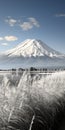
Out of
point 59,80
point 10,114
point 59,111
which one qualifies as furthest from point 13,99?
point 59,80

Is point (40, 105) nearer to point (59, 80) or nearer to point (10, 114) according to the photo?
point (10, 114)

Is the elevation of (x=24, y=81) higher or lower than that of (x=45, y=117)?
higher

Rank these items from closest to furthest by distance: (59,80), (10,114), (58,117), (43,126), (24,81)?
(10,114) → (43,126) → (24,81) → (58,117) → (59,80)

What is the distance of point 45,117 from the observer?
17.3 feet

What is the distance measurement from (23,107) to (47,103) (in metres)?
0.93

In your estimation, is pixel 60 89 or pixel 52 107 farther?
pixel 60 89

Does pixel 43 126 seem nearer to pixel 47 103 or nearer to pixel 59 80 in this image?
pixel 47 103

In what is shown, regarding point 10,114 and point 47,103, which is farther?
point 47,103

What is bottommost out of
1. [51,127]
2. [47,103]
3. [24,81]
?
[51,127]

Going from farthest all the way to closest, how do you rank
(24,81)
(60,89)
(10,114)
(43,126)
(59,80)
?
(59,80) < (60,89) < (24,81) < (43,126) < (10,114)

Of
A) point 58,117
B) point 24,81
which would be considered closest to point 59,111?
point 58,117

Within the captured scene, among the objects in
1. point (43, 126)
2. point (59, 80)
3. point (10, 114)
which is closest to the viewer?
point (10, 114)

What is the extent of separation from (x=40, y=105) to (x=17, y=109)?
0.82 m

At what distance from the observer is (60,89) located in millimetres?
6949
